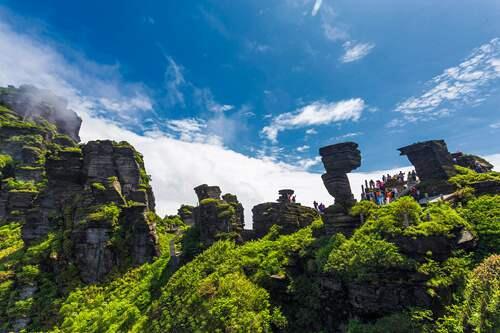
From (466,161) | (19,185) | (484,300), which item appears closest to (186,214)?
(19,185)

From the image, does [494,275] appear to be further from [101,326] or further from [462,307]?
[101,326]

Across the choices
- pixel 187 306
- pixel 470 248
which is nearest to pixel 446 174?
pixel 470 248

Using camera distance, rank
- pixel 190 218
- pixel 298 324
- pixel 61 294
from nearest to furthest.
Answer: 1. pixel 298 324
2. pixel 61 294
3. pixel 190 218

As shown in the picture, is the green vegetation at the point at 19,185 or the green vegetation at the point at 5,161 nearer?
the green vegetation at the point at 19,185

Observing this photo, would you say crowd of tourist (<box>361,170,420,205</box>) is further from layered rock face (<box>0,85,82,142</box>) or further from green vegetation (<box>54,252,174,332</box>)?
layered rock face (<box>0,85,82,142</box>)

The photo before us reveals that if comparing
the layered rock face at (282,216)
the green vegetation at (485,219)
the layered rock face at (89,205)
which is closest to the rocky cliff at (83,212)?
the layered rock face at (89,205)

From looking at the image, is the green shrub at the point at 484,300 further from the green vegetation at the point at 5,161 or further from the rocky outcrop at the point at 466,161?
the green vegetation at the point at 5,161

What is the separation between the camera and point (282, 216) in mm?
30500

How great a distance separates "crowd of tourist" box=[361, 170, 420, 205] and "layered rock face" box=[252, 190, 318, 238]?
695 centimetres

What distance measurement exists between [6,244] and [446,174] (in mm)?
65185

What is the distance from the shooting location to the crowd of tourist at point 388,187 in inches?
1087

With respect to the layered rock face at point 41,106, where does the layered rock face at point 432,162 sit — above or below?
below

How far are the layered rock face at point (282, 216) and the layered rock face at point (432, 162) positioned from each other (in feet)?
40.9

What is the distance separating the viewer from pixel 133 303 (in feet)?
88.7
